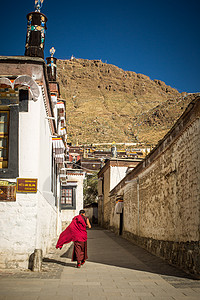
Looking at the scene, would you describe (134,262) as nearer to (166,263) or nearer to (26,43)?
(166,263)

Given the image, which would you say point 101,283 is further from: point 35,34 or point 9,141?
point 35,34

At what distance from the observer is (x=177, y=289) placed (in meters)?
5.75

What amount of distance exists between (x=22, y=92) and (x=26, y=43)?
269 centimetres

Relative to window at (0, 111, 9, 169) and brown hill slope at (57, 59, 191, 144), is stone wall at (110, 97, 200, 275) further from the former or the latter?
brown hill slope at (57, 59, 191, 144)

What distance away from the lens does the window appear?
7719mm

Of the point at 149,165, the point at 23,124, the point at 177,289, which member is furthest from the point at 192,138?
the point at 149,165

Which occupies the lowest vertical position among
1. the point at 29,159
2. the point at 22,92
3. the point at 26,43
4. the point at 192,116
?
the point at 29,159

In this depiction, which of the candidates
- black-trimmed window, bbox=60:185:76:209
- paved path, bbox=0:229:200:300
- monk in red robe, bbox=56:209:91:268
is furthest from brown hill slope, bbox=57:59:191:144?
paved path, bbox=0:229:200:300

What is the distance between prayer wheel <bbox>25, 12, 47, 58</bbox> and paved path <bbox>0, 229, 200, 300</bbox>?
574cm

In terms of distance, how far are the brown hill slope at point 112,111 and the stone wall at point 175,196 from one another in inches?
3417

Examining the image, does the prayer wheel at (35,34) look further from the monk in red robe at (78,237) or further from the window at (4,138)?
the monk in red robe at (78,237)

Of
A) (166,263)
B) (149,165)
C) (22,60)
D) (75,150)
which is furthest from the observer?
(75,150)

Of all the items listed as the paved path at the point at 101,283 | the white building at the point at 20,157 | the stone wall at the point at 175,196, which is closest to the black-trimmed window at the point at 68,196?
the stone wall at the point at 175,196

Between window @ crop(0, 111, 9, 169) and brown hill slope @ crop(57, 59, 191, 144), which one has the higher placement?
brown hill slope @ crop(57, 59, 191, 144)
